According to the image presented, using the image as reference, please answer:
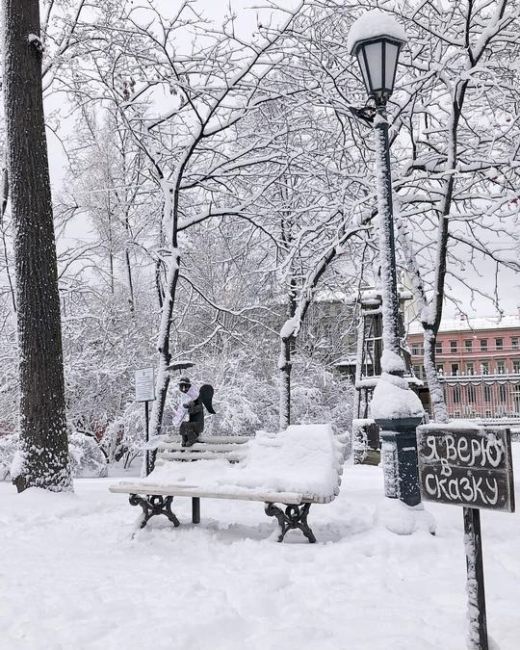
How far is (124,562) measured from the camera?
505cm

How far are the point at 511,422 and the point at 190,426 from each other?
887cm

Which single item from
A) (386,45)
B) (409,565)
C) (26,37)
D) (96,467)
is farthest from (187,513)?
(96,467)

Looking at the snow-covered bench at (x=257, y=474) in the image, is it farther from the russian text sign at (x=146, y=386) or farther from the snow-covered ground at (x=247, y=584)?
the russian text sign at (x=146, y=386)

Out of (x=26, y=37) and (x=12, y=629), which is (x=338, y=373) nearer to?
(x=26, y=37)

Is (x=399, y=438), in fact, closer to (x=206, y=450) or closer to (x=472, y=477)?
(x=206, y=450)

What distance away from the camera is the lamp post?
19.2 ft

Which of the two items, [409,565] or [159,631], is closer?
[159,631]

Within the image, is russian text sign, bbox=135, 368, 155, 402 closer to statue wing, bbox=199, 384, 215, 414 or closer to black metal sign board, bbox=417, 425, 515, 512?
→ statue wing, bbox=199, 384, 215, 414

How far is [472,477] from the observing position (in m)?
2.84

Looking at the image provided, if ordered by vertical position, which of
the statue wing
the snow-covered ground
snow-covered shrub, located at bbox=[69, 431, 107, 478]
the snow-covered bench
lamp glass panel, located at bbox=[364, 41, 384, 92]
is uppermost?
lamp glass panel, located at bbox=[364, 41, 384, 92]

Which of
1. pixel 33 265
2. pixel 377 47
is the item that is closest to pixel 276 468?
pixel 377 47

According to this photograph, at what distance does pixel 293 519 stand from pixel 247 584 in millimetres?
1438

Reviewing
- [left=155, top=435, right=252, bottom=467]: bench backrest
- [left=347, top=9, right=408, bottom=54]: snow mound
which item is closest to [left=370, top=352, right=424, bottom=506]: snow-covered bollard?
[left=155, top=435, right=252, bottom=467]: bench backrest

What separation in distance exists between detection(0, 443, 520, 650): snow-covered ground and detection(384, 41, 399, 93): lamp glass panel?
4087mm
